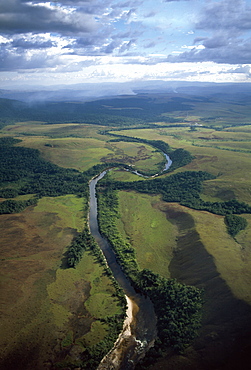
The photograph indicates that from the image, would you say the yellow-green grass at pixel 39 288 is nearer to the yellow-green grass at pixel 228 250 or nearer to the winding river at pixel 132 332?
the winding river at pixel 132 332

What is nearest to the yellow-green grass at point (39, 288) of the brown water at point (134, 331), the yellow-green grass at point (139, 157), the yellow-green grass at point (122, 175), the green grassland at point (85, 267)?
the green grassland at point (85, 267)

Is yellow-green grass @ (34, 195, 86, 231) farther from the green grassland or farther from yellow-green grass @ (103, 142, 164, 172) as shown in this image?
yellow-green grass @ (103, 142, 164, 172)

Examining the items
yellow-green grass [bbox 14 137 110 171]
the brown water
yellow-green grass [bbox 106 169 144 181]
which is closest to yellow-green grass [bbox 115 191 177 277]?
the brown water

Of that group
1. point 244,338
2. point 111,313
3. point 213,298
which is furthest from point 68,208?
point 244,338

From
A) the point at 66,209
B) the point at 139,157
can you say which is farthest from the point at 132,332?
the point at 139,157

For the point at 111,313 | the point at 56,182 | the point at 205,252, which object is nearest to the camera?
the point at 111,313

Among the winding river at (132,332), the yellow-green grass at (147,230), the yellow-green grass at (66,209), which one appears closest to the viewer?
the winding river at (132,332)

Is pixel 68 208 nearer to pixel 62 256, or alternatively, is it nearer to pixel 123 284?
pixel 62 256
